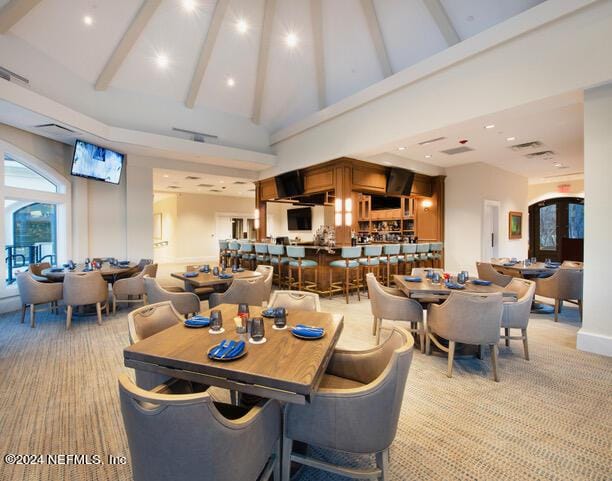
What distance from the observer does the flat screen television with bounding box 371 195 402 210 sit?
35.1 feet

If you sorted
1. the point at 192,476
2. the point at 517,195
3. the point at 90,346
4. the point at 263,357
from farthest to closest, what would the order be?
the point at 517,195 < the point at 90,346 < the point at 263,357 < the point at 192,476

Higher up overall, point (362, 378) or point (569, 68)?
point (569, 68)

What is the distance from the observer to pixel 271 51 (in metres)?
6.70

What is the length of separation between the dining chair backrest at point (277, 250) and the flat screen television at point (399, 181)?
336 cm

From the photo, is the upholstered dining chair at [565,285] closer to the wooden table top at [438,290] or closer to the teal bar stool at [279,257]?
the wooden table top at [438,290]

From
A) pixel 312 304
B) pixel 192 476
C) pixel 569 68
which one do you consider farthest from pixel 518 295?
pixel 192 476

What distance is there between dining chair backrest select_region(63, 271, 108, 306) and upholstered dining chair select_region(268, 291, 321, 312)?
3.19m

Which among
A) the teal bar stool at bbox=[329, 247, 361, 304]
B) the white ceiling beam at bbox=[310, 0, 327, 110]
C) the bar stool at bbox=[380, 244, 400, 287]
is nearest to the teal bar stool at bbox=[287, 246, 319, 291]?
the teal bar stool at bbox=[329, 247, 361, 304]

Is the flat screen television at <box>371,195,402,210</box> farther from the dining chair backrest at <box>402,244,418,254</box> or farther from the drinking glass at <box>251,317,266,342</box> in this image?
the drinking glass at <box>251,317,266,342</box>

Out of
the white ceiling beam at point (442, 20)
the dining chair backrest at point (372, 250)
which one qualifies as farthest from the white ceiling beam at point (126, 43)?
the dining chair backrest at point (372, 250)

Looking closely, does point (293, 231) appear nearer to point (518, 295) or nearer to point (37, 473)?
point (518, 295)

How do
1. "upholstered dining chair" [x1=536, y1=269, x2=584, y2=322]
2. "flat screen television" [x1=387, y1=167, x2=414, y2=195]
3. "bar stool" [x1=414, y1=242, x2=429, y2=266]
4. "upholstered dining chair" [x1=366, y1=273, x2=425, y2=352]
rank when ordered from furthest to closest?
1. "flat screen television" [x1=387, y1=167, x2=414, y2=195]
2. "bar stool" [x1=414, y1=242, x2=429, y2=266]
3. "upholstered dining chair" [x1=536, y1=269, x2=584, y2=322]
4. "upholstered dining chair" [x1=366, y1=273, x2=425, y2=352]

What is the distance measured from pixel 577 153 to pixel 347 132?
18.8ft

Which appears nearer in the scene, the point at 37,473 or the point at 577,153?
the point at 37,473
